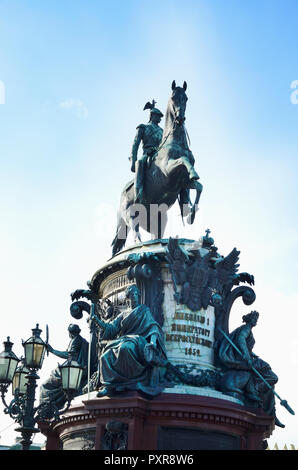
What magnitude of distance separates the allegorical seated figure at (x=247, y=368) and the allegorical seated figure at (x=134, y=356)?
234cm

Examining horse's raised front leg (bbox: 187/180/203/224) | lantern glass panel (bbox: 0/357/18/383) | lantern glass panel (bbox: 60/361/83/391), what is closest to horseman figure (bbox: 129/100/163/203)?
horse's raised front leg (bbox: 187/180/203/224)

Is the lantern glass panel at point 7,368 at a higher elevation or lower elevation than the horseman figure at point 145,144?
lower

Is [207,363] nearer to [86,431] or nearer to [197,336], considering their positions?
[197,336]

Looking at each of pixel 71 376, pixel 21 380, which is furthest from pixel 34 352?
pixel 21 380

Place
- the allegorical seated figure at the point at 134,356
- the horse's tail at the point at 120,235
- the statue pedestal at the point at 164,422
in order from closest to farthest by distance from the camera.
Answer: the statue pedestal at the point at 164,422
the allegorical seated figure at the point at 134,356
the horse's tail at the point at 120,235

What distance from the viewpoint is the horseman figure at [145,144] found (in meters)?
25.4

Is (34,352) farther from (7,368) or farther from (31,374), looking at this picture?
(7,368)

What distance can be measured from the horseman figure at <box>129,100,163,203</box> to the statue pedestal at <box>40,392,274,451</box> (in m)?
8.54

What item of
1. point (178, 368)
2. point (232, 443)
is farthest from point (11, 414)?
point (232, 443)

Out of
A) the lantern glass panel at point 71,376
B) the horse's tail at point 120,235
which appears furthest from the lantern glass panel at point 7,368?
the horse's tail at point 120,235

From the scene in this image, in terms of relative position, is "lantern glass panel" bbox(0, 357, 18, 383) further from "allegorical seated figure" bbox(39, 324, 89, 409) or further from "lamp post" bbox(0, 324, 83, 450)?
"allegorical seated figure" bbox(39, 324, 89, 409)

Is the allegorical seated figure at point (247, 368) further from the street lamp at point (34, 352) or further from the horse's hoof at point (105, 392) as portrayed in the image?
the street lamp at point (34, 352)

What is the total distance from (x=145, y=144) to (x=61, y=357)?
28.8ft

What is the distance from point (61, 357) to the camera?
77.9 ft
